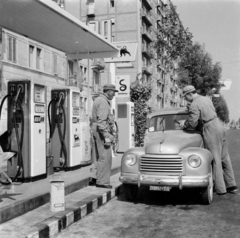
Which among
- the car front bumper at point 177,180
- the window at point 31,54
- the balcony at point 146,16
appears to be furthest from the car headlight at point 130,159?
the balcony at point 146,16

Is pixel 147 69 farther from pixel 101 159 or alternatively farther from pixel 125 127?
pixel 101 159

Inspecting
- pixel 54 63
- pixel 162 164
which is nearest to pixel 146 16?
pixel 54 63

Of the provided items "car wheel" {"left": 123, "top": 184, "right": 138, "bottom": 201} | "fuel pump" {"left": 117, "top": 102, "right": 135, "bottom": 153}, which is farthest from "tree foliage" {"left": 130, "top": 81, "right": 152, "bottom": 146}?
"car wheel" {"left": 123, "top": 184, "right": 138, "bottom": 201}

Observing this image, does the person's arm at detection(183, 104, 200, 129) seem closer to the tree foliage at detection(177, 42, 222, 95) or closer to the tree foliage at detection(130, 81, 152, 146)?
the tree foliage at detection(130, 81, 152, 146)

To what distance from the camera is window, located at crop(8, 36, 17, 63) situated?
853 inches

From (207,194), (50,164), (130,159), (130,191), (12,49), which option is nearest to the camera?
(207,194)

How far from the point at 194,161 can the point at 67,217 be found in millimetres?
2183

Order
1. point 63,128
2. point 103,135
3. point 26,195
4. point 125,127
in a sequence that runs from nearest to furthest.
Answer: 1. point 26,195
2. point 103,135
3. point 63,128
4. point 125,127

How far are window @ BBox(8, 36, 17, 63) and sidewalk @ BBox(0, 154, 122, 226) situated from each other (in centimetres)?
1555

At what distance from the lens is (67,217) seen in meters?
4.90

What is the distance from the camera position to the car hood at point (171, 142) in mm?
5934

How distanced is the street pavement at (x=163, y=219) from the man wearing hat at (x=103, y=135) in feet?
1.71

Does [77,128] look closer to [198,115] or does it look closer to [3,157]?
[198,115]

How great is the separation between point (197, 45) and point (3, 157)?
122ft
